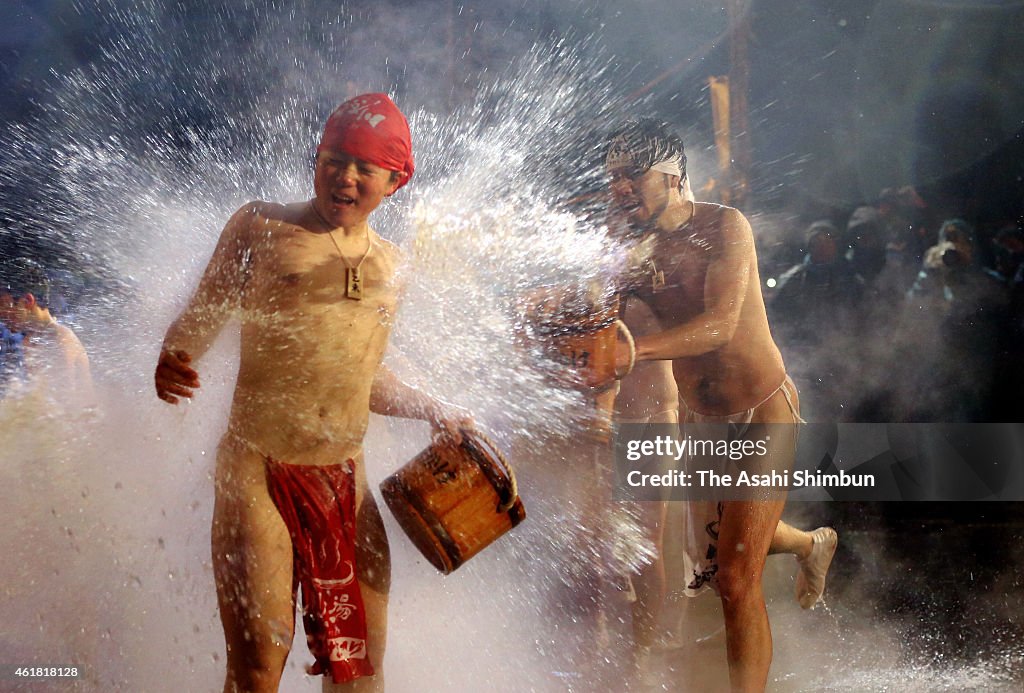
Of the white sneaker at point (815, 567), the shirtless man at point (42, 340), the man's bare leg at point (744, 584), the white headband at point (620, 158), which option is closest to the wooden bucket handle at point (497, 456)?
the man's bare leg at point (744, 584)

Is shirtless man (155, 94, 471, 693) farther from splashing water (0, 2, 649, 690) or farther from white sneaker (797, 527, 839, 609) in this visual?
white sneaker (797, 527, 839, 609)

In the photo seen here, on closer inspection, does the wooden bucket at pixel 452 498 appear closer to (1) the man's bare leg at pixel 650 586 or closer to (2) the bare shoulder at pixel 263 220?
(1) the man's bare leg at pixel 650 586

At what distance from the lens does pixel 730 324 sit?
2518mm

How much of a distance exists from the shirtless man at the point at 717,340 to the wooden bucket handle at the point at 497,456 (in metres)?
0.52

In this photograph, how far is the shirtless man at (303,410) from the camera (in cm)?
223

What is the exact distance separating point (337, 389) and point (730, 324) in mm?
1218

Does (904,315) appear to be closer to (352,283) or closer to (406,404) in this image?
(406,404)

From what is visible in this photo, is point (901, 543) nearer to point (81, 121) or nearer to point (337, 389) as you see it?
point (337, 389)

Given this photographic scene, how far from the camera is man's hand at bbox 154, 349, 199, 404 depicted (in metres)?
2.29

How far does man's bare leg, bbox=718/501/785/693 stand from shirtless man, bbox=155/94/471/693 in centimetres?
97

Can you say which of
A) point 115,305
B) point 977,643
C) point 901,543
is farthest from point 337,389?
point 977,643

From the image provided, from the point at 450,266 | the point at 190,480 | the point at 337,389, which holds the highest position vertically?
the point at 450,266

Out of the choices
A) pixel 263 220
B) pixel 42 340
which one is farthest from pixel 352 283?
pixel 42 340

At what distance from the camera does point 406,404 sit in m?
2.38
